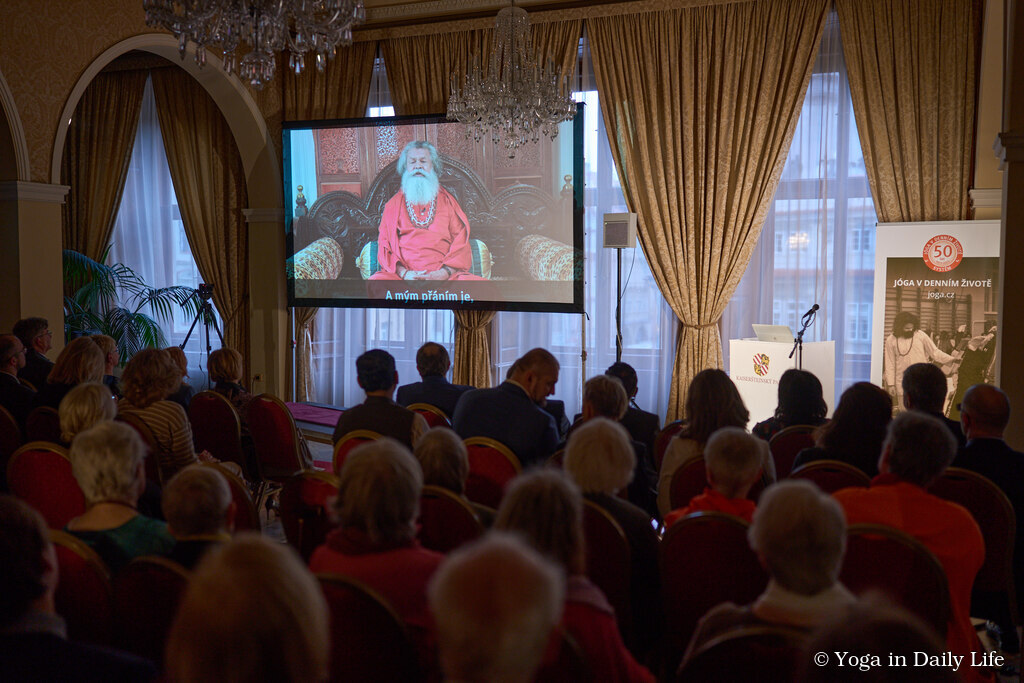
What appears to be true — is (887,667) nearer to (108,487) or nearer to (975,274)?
(108,487)

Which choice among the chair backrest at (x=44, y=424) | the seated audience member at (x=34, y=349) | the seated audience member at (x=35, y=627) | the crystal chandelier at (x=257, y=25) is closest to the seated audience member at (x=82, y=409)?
the chair backrest at (x=44, y=424)

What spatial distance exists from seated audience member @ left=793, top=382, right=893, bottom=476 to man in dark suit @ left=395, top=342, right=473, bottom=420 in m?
2.02

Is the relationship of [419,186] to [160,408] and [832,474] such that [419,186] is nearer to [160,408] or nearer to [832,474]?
[160,408]

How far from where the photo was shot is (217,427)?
456 cm

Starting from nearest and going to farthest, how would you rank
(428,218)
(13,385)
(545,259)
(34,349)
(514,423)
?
(514,423) < (13,385) < (34,349) < (545,259) < (428,218)

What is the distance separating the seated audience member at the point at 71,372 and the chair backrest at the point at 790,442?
3.32 m

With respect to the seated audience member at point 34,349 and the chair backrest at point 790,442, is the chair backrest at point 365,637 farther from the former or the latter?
the seated audience member at point 34,349

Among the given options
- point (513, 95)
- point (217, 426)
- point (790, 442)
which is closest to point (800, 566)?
point (790, 442)

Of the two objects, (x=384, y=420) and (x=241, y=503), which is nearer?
(x=241, y=503)

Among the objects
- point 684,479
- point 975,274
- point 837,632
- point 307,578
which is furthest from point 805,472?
point 975,274

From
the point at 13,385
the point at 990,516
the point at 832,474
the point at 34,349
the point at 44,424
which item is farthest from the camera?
the point at 34,349

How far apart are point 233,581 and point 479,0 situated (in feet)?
22.5

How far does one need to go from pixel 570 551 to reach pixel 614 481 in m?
0.72

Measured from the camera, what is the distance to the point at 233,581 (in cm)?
111
